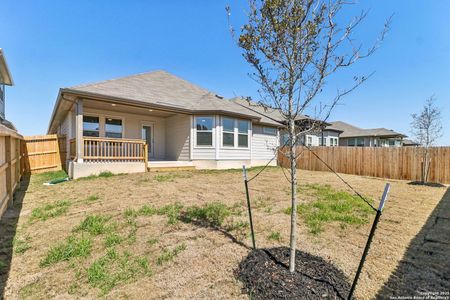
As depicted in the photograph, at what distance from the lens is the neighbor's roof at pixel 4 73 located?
1075 cm

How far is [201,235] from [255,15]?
335 cm

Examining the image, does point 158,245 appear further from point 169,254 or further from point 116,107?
point 116,107

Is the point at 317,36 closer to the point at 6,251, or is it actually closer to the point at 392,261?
the point at 392,261

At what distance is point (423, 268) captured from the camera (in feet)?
8.89

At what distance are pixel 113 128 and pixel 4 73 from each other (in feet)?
23.0

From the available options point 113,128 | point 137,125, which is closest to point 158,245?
point 113,128

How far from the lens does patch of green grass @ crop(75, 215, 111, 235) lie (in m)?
3.83

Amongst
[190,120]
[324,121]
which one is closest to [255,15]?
[324,121]

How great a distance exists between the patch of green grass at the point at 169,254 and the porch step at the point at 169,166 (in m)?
8.42

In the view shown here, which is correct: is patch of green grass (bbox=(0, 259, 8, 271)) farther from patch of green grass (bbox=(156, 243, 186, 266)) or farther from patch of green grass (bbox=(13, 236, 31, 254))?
patch of green grass (bbox=(156, 243, 186, 266))

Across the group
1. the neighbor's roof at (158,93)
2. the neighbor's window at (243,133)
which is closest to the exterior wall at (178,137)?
the neighbor's roof at (158,93)

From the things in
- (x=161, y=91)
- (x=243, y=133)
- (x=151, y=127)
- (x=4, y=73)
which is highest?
(x=4, y=73)

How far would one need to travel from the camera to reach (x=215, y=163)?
40.7ft

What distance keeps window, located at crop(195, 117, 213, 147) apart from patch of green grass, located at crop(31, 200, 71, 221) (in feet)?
24.9
